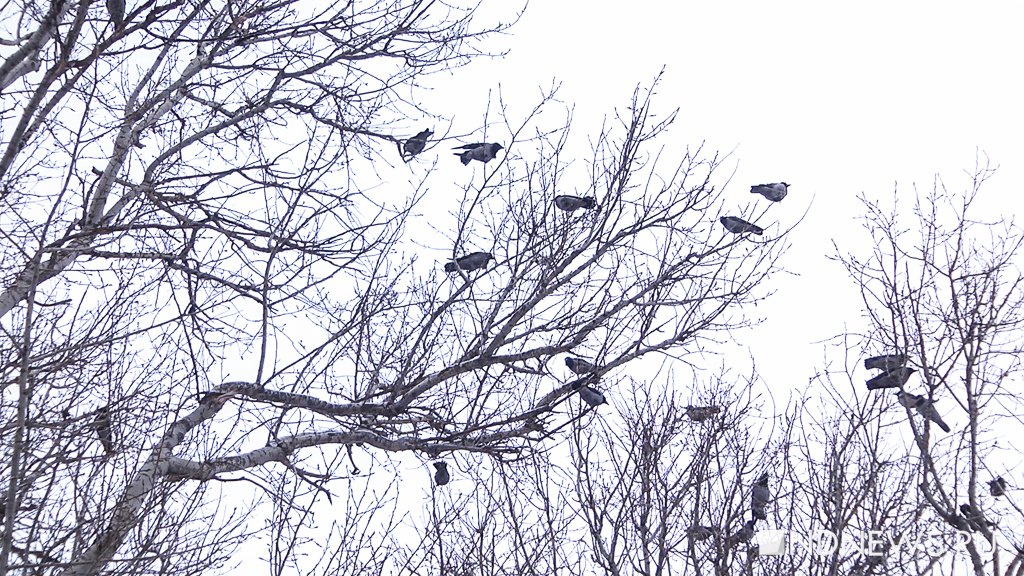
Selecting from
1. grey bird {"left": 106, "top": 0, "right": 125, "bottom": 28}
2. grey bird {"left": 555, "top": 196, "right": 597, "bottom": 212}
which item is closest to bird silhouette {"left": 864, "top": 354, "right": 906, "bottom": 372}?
grey bird {"left": 555, "top": 196, "right": 597, "bottom": 212}

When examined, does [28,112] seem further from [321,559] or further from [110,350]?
[321,559]

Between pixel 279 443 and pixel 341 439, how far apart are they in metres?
0.59

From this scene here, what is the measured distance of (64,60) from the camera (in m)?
3.97

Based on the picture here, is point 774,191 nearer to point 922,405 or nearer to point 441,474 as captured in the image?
point 922,405

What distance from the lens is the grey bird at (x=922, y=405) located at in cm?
730

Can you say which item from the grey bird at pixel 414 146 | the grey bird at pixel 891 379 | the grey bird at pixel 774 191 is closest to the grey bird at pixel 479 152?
the grey bird at pixel 414 146

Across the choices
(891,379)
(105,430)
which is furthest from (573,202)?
(105,430)

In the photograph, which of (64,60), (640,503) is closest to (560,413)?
(640,503)

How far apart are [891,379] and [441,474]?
3.55m

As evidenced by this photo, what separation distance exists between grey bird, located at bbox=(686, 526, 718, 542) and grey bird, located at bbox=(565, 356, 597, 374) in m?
1.27

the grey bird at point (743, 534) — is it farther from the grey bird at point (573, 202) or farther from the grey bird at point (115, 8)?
the grey bird at point (115, 8)

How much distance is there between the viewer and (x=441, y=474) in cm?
725

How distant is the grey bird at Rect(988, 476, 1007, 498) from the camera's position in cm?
Result: 740

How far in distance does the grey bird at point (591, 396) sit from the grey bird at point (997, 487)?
11.0ft
